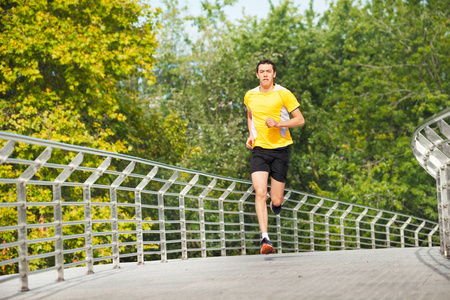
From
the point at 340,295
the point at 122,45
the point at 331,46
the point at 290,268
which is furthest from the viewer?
Answer: the point at 331,46

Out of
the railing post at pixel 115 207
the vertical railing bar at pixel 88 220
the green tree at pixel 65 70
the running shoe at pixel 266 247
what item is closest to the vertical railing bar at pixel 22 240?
the vertical railing bar at pixel 88 220

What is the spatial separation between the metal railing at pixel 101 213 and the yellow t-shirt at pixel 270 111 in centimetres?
96

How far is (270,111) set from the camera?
25.3 feet

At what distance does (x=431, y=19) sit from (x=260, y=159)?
20220 millimetres

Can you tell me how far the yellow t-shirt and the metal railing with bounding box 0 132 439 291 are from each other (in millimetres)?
959

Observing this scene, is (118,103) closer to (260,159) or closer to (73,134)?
(73,134)

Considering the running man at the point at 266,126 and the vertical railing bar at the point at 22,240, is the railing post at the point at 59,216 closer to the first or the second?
the vertical railing bar at the point at 22,240

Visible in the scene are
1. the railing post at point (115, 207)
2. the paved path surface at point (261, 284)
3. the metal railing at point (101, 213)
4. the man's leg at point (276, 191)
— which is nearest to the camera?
the paved path surface at point (261, 284)

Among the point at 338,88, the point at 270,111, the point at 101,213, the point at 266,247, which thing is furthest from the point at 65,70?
the point at 338,88

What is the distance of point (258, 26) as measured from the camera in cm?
3422

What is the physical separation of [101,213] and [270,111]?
27.1 feet

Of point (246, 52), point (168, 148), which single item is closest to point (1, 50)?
point (168, 148)

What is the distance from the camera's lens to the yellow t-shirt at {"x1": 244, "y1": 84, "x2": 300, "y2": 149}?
305 inches

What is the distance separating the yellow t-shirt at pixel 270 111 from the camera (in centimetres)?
775
